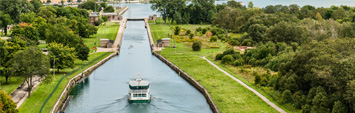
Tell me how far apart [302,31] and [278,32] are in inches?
183

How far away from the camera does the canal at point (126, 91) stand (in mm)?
52875

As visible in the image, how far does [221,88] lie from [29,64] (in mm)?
23404

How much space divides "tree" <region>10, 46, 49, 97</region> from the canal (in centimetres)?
532

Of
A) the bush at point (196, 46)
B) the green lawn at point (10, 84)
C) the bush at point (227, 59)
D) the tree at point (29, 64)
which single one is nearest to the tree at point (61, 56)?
the green lawn at point (10, 84)

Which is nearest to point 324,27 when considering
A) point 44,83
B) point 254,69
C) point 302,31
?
point 302,31

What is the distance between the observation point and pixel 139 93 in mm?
55594

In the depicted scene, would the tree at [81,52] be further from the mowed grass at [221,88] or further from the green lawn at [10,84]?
the green lawn at [10,84]

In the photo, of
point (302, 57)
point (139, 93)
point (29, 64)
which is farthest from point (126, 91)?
point (302, 57)

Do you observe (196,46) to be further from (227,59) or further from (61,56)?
(61,56)

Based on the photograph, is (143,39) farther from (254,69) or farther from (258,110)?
(258,110)

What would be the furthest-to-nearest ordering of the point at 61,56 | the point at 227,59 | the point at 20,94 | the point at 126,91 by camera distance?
the point at 227,59, the point at 61,56, the point at 126,91, the point at 20,94

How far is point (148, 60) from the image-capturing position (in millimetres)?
89125

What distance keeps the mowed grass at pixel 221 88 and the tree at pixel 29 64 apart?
2016cm

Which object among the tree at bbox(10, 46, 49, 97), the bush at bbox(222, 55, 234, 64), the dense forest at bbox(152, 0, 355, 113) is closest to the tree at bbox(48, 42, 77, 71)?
the tree at bbox(10, 46, 49, 97)
